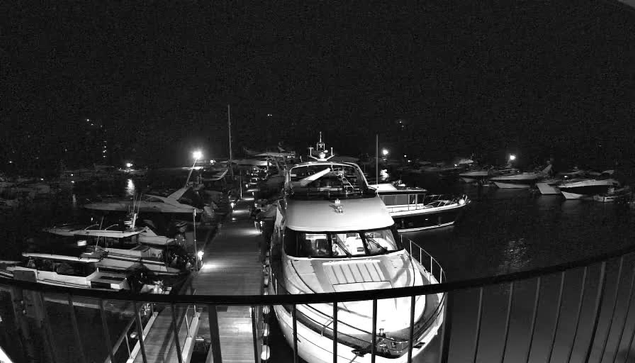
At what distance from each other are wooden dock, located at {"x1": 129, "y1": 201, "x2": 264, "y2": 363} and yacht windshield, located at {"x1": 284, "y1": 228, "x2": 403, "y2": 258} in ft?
6.15

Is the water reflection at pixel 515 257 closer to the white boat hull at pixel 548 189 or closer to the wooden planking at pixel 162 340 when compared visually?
the wooden planking at pixel 162 340

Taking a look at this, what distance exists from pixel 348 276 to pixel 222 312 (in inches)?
149

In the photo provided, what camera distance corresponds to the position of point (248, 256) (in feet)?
36.4

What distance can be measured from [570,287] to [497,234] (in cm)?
842

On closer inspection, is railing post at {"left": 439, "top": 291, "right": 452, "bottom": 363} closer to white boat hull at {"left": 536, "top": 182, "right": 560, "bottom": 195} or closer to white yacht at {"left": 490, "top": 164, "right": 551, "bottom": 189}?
white boat hull at {"left": 536, "top": 182, "right": 560, "bottom": 195}

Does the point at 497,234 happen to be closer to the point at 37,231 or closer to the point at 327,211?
the point at 327,211

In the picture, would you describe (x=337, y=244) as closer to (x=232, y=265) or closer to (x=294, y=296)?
(x=232, y=265)

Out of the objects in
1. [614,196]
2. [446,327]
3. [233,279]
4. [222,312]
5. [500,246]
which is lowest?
[500,246]

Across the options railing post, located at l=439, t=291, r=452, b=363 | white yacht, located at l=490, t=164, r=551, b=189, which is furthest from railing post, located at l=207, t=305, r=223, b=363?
white yacht, located at l=490, t=164, r=551, b=189

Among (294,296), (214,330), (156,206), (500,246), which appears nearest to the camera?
(294,296)

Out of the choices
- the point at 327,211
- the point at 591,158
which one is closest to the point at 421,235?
the point at 327,211

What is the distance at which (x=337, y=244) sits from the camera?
770 cm

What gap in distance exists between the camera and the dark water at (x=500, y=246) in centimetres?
988

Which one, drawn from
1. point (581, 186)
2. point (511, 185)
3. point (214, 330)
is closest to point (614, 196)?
point (581, 186)
